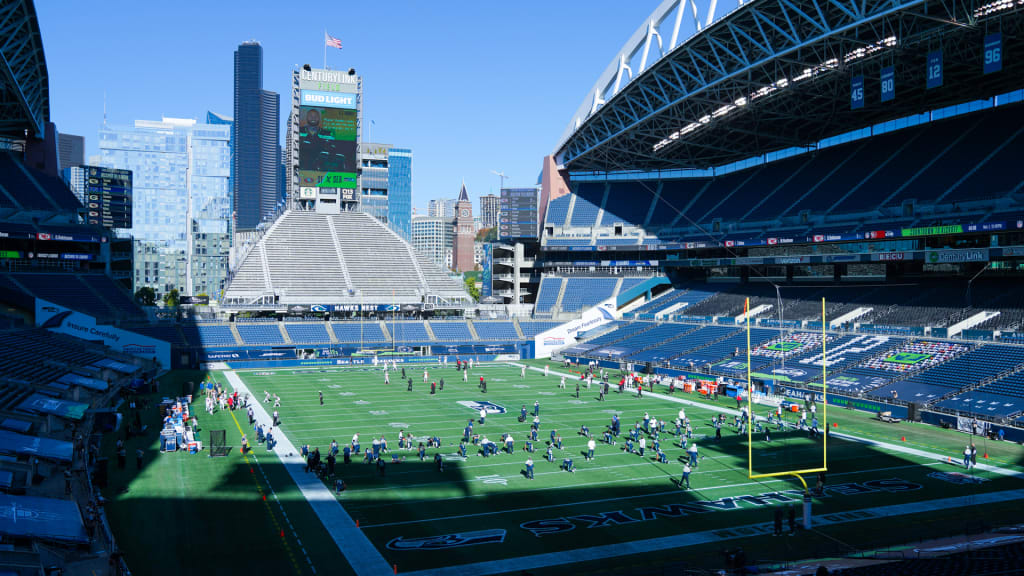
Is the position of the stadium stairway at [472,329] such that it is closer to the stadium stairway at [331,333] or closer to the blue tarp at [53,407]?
the stadium stairway at [331,333]

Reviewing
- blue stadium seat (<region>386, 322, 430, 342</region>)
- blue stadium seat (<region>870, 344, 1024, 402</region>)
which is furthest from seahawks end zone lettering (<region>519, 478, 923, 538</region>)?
blue stadium seat (<region>386, 322, 430, 342</region>)

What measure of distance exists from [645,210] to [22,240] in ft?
183

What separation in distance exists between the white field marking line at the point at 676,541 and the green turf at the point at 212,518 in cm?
330

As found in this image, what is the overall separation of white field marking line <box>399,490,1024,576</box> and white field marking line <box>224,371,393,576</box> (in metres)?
1.23

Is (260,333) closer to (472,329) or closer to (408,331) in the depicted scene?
(408,331)

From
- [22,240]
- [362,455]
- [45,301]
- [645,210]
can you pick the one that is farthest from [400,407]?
[645,210]

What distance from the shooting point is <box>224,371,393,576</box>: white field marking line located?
58.0 feet

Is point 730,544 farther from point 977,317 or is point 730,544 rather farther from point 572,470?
point 977,317

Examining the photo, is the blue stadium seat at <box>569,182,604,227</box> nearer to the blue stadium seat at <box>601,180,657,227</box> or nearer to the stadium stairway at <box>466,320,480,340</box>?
the blue stadium seat at <box>601,180,657,227</box>

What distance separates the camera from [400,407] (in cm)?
3919

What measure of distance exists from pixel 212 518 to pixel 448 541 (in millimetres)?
6837

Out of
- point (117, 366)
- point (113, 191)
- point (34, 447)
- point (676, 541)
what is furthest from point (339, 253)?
point (676, 541)

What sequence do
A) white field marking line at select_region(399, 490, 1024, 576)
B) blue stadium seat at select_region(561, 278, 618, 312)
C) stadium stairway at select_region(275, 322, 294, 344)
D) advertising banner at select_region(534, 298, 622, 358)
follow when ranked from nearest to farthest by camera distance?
white field marking line at select_region(399, 490, 1024, 576), stadium stairway at select_region(275, 322, 294, 344), advertising banner at select_region(534, 298, 622, 358), blue stadium seat at select_region(561, 278, 618, 312)

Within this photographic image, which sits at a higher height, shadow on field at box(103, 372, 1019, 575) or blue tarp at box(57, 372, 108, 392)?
blue tarp at box(57, 372, 108, 392)
